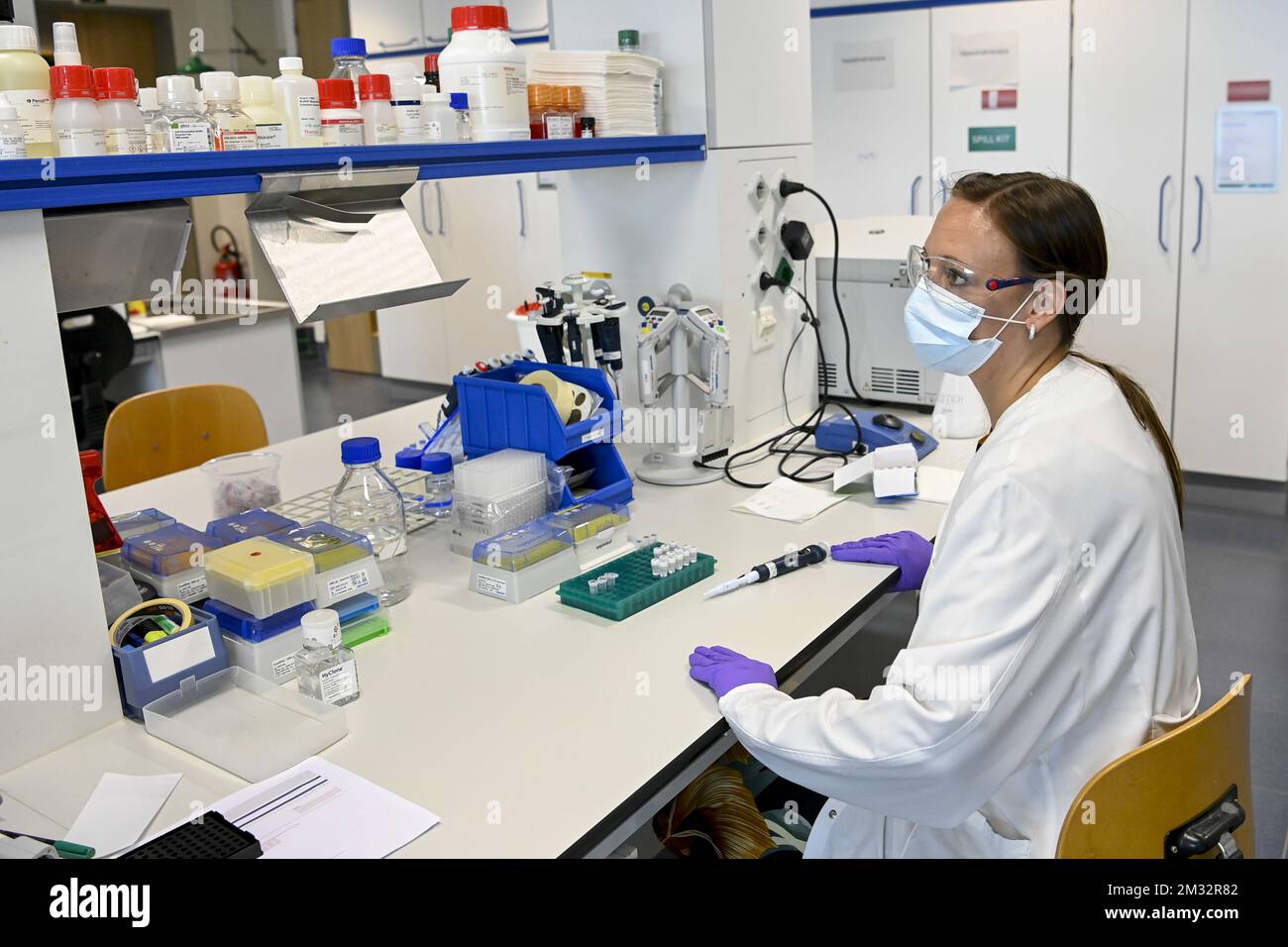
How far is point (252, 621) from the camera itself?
1441mm

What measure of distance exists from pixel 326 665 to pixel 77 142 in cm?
72

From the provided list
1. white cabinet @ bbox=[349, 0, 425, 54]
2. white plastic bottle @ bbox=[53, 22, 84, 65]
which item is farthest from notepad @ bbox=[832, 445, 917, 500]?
white cabinet @ bbox=[349, 0, 425, 54]

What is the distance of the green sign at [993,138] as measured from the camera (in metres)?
4.38

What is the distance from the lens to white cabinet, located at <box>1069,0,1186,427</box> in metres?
3.98

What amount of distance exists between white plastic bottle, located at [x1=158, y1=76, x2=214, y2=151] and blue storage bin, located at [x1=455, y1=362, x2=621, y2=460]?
0.67 metres

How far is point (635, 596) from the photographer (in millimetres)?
1635

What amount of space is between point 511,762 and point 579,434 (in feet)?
2.61

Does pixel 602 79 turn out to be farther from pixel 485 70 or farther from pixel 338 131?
pixel 338 131

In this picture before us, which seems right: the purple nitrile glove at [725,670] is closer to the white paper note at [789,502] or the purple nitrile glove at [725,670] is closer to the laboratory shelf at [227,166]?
the white paper note at [789,502]

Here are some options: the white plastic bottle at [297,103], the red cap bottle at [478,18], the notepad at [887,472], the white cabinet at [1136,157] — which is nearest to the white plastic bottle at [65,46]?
the white plastic bottle at [297,103]

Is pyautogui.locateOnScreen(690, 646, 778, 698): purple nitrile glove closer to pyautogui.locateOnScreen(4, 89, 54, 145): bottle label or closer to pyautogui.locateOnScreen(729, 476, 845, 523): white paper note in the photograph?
pyautogui.locateOnScreen(729, 476, 845, 523): white paper note

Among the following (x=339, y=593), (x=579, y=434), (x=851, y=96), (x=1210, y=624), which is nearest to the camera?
(x=339, y=593)

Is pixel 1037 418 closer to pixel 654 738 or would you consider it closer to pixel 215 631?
pixel 654 738

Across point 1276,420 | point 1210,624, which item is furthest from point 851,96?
point 1210,624
